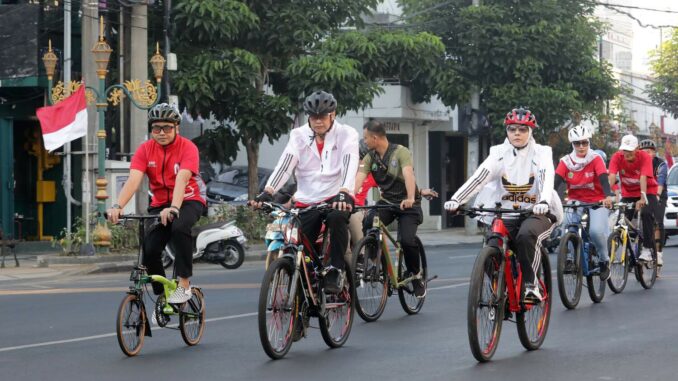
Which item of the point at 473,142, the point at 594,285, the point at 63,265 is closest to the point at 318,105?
the point at 594,285

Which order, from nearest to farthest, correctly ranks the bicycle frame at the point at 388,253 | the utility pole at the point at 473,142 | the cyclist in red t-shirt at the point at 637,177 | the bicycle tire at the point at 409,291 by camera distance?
the bicycle frame at the point at 388,253 → the bicycle tire at the point at 409,291 → the cyclist in red t-shirt at the point at 637,177 → the utility pole at the point at 473,142

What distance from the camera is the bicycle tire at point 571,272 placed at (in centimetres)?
1300

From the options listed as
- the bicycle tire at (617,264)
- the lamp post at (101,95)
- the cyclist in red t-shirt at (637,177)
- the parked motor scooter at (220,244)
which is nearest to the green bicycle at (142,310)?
the bicycle tire at (617,264)

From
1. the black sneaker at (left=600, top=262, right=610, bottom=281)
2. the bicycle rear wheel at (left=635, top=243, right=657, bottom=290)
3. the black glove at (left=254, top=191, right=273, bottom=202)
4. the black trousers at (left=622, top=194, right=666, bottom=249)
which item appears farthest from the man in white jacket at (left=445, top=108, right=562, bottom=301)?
the black trousers at (left=622, top=194, right=666, bottom=249)

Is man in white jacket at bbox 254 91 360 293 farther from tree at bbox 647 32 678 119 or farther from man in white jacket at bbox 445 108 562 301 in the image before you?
tree at bbox 647 32 678 119

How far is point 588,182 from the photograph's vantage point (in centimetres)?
1405

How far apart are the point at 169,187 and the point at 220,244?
1093 cm

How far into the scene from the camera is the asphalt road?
9.13 metres

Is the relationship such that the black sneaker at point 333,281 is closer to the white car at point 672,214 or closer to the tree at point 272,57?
the tree at point 272,57

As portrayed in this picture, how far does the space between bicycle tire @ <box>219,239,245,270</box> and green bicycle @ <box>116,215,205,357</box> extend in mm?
10601

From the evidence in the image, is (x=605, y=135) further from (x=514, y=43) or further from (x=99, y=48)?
(x=99, y=48)

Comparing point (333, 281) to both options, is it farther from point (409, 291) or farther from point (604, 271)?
point (604, 271)

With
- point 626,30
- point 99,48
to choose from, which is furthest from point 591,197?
point 626,30

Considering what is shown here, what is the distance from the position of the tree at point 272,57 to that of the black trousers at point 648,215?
29.9ft
